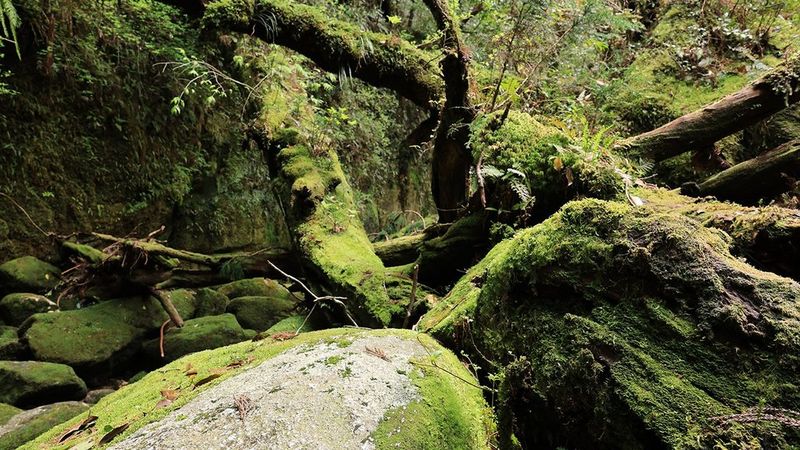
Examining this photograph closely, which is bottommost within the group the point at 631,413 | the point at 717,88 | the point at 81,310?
the point at 81,310

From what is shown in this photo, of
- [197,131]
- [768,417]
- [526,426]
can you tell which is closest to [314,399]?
[526,426]

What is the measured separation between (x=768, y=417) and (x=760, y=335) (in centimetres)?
25

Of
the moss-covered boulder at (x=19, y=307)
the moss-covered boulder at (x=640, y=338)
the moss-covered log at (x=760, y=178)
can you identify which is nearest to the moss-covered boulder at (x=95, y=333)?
the moss-covered boulder at (x=19, y=307)

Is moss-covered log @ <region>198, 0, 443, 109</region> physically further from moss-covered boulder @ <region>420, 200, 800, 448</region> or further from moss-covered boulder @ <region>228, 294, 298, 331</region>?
moss-covered boulder @ <region>420, 200, 800, 448</region>

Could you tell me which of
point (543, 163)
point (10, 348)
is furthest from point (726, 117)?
point (10, 348)

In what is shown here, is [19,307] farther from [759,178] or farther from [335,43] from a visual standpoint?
[759,178]

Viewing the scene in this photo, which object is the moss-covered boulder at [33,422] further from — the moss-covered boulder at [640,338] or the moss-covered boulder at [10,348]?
the moss-covered boulder at [640,338]

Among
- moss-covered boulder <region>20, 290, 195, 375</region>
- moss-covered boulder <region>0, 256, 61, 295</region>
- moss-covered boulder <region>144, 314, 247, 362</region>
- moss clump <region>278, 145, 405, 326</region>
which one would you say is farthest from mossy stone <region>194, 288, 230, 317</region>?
moss clump <region>278, 145, 405, 326</region>

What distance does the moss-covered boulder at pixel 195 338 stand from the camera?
5480mm

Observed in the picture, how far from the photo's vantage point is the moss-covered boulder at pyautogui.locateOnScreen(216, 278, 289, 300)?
734 centimetres

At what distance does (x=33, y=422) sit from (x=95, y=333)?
1573 millimetres

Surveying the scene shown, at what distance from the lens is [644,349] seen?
154 cm

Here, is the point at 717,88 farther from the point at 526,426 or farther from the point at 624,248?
the point at 526,426

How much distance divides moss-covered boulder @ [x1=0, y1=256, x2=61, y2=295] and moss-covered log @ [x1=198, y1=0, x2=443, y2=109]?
443 cm
